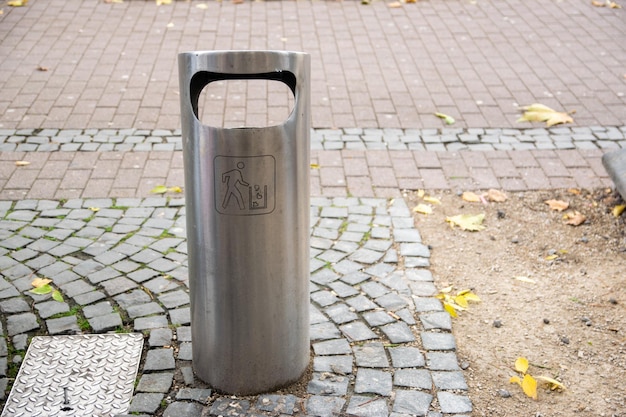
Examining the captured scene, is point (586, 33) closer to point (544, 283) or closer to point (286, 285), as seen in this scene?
point (544, 283)

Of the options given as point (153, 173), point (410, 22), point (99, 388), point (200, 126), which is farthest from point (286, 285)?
point (410, 22)

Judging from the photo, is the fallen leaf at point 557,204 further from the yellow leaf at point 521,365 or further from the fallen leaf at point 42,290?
the fallen leaf at point 42,290

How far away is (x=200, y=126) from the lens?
2609mm

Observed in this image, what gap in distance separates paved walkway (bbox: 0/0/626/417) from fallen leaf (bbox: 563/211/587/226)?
1.46 ft

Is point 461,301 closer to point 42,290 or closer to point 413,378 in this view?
point 413,378

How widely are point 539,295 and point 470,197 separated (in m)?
1.22

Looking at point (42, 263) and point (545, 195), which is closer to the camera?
point (42, 263)

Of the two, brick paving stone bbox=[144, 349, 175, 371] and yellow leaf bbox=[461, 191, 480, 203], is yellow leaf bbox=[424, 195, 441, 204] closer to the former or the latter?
yellow leaf bbox=[461, 191, 480, 203]

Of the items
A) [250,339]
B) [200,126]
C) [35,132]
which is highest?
[200,126]

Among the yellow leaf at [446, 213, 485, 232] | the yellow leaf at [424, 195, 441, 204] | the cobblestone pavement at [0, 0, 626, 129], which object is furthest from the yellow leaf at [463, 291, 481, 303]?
the cobblestone pavement at [0, 0, 626, 129]

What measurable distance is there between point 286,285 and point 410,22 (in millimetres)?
6902

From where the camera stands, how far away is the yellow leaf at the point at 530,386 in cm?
302

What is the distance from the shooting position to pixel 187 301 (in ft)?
12.0

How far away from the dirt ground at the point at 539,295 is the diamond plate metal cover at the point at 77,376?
1562 millimetres
